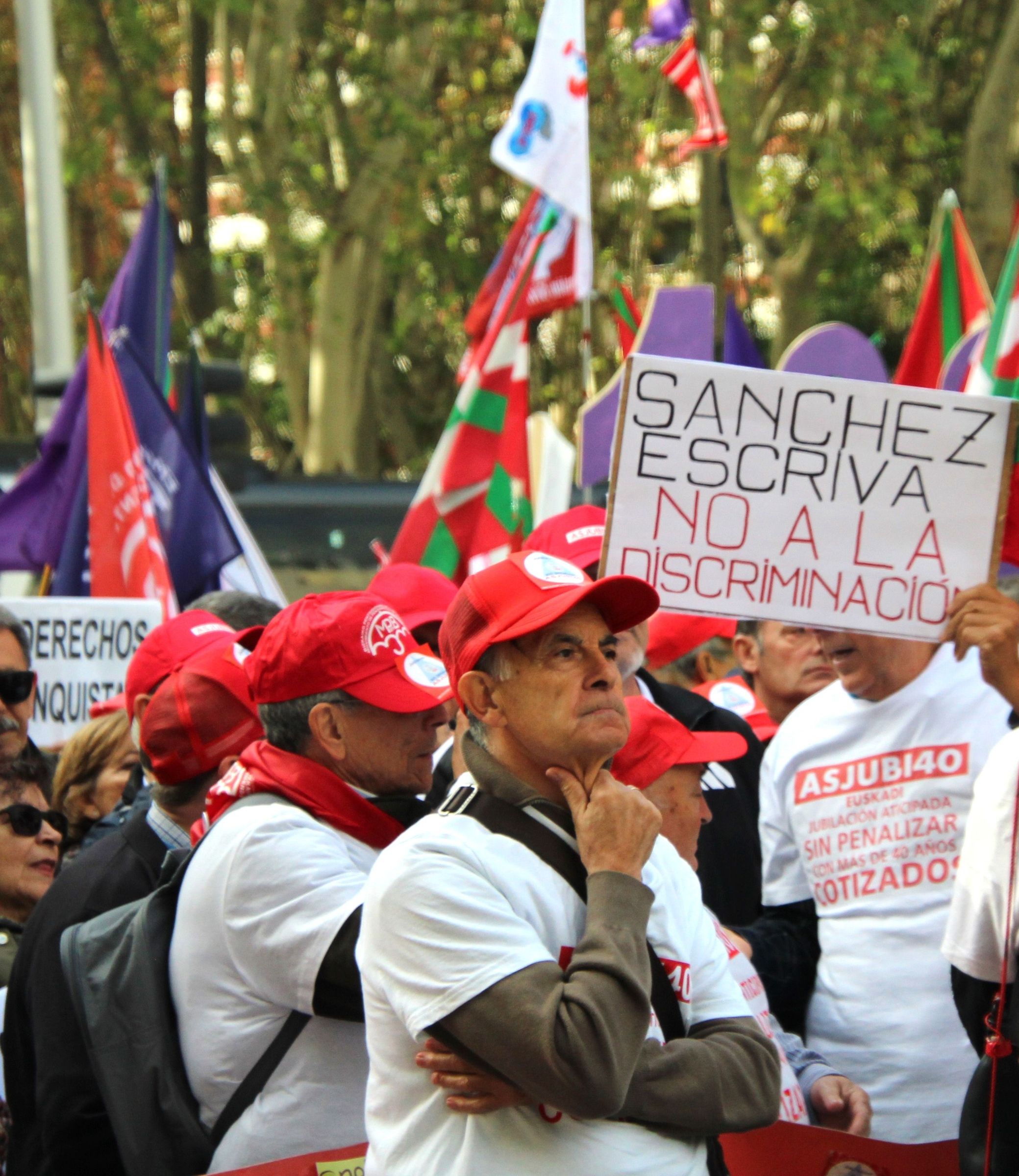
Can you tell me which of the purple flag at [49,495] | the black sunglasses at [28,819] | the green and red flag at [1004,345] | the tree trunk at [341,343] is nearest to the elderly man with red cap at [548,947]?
the black sunglasses at [28,819]

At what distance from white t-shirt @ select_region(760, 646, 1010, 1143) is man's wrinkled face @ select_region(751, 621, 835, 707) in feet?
2.99

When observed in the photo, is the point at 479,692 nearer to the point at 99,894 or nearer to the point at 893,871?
the point at 99,894

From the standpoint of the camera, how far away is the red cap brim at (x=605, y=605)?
2.50 m

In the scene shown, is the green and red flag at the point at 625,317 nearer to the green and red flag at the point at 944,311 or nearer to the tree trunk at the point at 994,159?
the green and red flag at the point at 944,311

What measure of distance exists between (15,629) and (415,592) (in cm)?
107

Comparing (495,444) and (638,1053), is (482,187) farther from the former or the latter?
(638,1053)

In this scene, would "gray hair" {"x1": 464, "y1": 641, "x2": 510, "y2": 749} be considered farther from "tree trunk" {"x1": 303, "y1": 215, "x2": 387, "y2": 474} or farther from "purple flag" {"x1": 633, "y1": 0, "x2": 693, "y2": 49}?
"tree trunk" {"x1": 303, "y1": 215, "x2": 387, "y2": 474}

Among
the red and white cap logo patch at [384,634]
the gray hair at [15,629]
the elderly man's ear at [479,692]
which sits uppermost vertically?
the elderly man's ear at [479,692]

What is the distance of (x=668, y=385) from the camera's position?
3.61 metres

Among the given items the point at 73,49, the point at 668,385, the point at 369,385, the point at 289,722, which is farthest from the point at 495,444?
the point at 73,49

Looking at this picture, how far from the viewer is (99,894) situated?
3.43 meters

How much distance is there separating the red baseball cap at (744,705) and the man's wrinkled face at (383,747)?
5.76 feet

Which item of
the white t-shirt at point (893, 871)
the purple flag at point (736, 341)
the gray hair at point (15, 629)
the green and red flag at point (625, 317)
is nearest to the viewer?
the white t-shirt at point (893, 871)

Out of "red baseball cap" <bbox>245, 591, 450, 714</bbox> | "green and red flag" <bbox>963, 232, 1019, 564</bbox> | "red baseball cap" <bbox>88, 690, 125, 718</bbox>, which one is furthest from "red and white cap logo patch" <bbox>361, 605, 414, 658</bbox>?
"green and red flag" <bbox>963, 232, 1019, 564</bbox>
